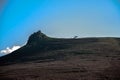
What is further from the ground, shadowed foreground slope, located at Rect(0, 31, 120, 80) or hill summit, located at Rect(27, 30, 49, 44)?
hill summit, located at Rect(27, 30, 49, 44)

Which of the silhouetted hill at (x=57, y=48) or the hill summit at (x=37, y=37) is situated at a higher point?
the hill summit at (x=37, y=37)

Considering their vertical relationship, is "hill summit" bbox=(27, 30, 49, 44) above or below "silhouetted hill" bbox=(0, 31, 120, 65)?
above

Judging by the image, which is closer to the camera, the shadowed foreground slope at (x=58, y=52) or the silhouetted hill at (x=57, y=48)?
the shadowed foreground slope at (x=58, y=52)

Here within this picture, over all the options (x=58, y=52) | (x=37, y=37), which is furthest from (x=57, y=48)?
(x=37, y=37)

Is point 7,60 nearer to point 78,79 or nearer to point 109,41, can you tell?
point 109,41

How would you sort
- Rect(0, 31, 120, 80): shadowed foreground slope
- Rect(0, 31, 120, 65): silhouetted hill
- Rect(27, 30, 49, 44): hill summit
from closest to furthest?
Rect(0, 31, 120, 80): shadowed foreground slope → Rect(0, 31, 120, 65): silhouetted hill → Rect(27, 30, 49, 44): hill summit

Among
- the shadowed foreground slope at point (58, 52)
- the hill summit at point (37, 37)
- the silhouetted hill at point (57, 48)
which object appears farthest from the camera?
the hill summit at point (37, 37)

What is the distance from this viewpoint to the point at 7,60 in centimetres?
11256

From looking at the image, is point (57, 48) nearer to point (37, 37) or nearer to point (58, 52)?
point (58, 52)

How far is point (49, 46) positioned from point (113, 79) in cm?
7357

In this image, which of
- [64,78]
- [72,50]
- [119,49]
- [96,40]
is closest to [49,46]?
[72,50]

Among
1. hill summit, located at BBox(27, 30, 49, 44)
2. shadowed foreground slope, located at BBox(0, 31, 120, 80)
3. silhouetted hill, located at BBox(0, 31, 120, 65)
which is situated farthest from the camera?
hill summit, located at BBox(27, 30, 49, 44)

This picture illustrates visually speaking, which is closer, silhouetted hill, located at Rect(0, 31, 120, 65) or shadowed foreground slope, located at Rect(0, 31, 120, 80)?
shadowed foreground slope, located at Rect(0, 31, 120, 80)

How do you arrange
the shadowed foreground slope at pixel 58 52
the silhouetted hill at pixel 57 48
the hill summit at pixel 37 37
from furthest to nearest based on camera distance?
the hill summit at pixel 37 37 → the silhouetted hill at pixel 57 48 → the shadowed foreground slope at pixel 58 52
